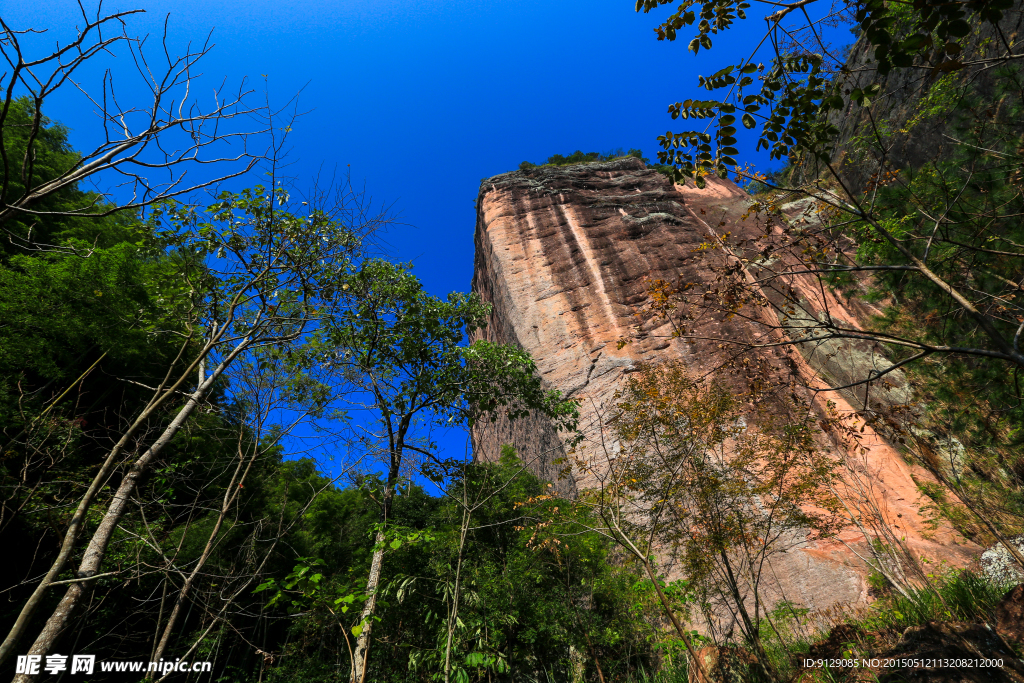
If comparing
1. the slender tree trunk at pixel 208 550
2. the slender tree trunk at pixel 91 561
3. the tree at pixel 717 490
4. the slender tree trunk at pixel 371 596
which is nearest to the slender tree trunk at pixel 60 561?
the slender tree trunk at pixel 91 561

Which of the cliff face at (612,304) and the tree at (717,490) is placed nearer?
the tree at (717,490)

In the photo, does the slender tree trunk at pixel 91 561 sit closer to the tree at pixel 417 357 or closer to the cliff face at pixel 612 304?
the tree at pixel 417 357

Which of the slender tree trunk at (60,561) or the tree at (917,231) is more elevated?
the tree at (917,231)

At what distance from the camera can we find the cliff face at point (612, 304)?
9406mm

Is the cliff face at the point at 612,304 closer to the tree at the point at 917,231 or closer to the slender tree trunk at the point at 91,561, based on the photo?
the tree at the point at 917,231

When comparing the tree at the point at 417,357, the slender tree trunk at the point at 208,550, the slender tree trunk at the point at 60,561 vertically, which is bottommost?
the slender tree trunk at the point at 60,561

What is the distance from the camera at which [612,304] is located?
1523 centimetres

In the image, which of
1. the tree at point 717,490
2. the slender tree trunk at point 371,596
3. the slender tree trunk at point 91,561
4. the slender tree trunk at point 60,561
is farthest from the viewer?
the tree at point 717,490

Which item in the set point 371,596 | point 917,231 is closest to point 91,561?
point 371,596

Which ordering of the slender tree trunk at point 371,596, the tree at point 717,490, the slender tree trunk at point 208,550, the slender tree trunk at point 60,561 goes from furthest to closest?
the tree at point 717,490 → the slender tree trunk at point 208,550 → the slender tree trunk at point 371,596 → the slender tree trunk at point 60,561

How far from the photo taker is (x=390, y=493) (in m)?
5.74

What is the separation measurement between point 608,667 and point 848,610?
489 centimetres

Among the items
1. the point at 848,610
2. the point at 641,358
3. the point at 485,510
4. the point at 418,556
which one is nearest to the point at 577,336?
the point at 641,358

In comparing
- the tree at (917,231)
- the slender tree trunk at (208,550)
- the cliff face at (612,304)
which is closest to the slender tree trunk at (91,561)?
the slender tree trunk at (208,550)
